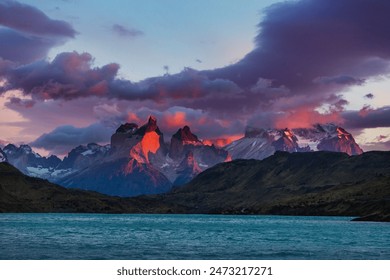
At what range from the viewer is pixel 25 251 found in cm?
12769
